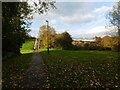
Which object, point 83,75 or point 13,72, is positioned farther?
point 13,72

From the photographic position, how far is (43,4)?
8531 mm

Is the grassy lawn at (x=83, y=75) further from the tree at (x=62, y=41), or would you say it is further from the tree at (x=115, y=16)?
the tree at (x=62, y=41)

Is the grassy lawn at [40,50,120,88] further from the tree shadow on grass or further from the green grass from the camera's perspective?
the green grass

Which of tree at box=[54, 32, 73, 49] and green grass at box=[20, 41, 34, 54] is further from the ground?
tree at box=[54, 32, 73, 49]

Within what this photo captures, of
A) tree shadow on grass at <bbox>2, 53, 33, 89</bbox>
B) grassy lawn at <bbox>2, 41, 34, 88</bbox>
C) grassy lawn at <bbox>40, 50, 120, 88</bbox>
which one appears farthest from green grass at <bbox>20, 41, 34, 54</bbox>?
grassy lawn at <bbox>40, 50, 120, 88</bbox>

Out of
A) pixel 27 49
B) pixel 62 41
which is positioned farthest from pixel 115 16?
pixel 27 49

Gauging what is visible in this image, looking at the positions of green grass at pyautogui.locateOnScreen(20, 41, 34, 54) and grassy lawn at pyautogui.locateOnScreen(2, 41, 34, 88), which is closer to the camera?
grassy lawn at pyautogui.locateOnScreen(2, 41, 34, 88)

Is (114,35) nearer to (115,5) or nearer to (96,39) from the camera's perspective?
(115,5)

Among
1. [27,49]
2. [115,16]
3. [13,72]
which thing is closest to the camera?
[13,72]

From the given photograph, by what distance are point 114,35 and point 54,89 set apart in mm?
28151

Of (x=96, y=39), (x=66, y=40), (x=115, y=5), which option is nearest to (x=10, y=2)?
(x=115, y=5)

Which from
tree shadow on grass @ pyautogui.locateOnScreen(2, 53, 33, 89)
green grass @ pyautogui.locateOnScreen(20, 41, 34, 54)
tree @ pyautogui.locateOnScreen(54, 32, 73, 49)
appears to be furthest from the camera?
tree @ pyautogui.locateOnScreen(54, 32, 73, 49)

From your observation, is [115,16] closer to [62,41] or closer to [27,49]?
[62,41]

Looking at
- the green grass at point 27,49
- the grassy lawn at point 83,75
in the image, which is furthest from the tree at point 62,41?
the grassy lawn at point 83,75
